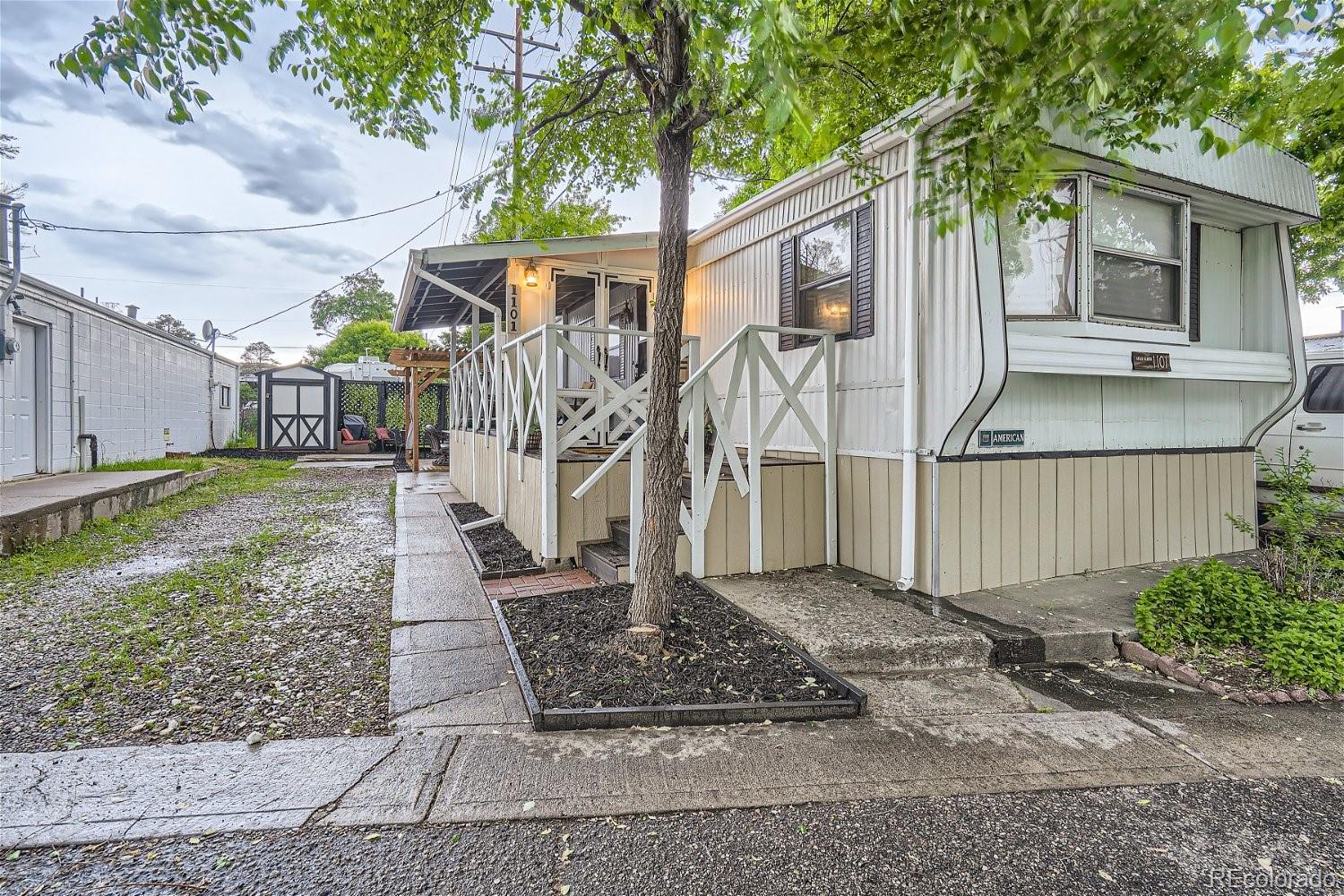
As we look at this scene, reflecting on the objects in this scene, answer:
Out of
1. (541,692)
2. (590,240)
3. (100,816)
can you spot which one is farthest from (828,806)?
(590,240)

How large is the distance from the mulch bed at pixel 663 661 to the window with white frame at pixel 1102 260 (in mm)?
2528

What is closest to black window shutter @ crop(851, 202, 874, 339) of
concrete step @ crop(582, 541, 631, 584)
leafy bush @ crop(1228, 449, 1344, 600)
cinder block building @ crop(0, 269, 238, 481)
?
concrete step @ crop(582, 541, 631, 584)

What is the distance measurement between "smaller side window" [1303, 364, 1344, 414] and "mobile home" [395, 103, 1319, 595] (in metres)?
1.19

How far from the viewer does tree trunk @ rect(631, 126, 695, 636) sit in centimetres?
278

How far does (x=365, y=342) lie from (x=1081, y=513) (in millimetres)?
32198

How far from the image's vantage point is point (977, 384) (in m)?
3.44

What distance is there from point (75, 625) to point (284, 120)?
1204cm

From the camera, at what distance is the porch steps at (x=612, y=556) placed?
3.77 meters

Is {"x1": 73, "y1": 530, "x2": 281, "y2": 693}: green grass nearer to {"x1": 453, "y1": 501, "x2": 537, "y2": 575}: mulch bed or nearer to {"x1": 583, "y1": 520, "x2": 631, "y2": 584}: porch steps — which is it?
{"x1": 453, "y1": 501, "x2": 537, "y2": 575}: mulch bed

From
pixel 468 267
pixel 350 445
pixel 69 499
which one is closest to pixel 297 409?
pixel 350 445

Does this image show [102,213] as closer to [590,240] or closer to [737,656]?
[590,240]

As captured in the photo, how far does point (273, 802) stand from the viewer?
1816 mm

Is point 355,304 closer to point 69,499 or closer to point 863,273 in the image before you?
point 69,499

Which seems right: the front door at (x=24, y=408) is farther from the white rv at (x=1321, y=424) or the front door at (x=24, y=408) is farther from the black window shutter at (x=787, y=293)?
the white rv at (x=1321, y=424)
